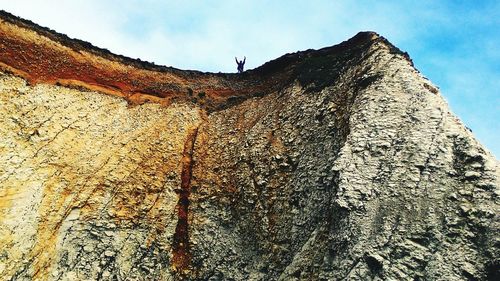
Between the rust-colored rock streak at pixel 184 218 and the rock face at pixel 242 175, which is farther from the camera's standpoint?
the rust-colored rock streak at pixel 184 218

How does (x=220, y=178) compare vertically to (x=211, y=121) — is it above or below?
below

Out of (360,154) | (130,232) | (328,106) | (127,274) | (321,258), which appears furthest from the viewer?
(328,106)

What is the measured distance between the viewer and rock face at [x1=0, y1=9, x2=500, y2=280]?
379 inches

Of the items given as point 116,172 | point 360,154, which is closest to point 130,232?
point 116,172

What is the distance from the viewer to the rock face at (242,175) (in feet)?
31.6

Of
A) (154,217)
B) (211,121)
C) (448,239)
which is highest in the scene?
(211,121)

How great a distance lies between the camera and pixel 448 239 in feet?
29.9

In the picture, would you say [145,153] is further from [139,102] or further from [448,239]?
[448,239]

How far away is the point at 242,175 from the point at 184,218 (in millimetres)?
2597

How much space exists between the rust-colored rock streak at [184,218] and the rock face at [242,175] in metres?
0.05

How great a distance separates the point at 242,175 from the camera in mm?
15469

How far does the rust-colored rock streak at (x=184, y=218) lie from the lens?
1354cm

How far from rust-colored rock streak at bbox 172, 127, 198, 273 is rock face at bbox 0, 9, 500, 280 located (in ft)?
0.16

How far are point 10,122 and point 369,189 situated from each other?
1329 cm
